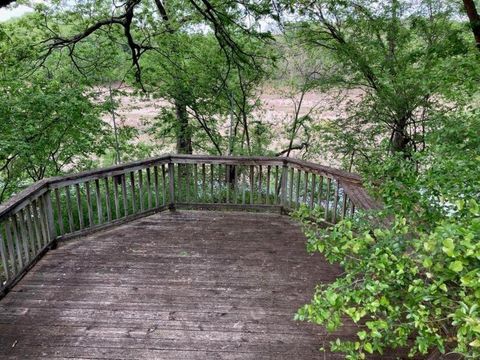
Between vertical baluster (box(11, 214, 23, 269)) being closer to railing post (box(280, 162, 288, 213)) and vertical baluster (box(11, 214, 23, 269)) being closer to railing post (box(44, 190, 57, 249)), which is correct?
railing post (box(44, 190, 57, 249))

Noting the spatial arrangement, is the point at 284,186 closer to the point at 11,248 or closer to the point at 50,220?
the point at 50,220

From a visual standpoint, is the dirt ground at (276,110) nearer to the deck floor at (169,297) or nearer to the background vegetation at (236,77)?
the background vegetation at (236,77)

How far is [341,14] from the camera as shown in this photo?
6793mm

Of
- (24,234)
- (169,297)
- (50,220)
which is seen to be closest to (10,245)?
(24,234)

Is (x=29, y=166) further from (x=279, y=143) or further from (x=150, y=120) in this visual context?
(x=279, y=143)

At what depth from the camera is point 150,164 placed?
488cm

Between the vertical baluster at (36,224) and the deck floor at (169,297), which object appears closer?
the deck floor at (169,297)

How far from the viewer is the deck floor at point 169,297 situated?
2.64 metres

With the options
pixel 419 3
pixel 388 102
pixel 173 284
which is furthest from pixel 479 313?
pixel 419 3

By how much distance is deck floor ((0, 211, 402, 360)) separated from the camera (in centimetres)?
264

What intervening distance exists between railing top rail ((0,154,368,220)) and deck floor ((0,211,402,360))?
2.33ft

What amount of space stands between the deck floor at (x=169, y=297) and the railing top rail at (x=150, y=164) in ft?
2.33

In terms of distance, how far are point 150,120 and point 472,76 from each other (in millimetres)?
6238

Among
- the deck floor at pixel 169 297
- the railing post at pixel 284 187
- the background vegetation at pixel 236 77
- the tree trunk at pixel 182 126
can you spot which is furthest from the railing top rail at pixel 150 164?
the tree trunk at pixel 182 126
